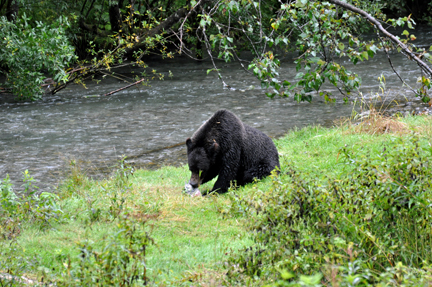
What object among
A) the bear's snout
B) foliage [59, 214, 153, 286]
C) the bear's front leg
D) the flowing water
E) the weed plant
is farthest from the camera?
the flowing water

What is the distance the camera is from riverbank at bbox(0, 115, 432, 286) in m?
3.38

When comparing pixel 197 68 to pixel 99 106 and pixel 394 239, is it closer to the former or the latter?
pixel 99 106

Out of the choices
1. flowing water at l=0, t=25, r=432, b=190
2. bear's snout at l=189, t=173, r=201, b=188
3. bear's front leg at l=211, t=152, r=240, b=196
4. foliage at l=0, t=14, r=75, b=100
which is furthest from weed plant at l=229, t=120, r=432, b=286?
foliage at l=0, t=14, r=75, b=100

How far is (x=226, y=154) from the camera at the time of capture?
7379 millimetres

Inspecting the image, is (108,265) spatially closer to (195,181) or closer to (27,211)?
(27,211)

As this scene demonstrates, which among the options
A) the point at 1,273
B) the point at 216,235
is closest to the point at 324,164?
the point at 216,235

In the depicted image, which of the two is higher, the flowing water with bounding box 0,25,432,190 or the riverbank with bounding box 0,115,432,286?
the riverbank with bounding box 0,115,432,286

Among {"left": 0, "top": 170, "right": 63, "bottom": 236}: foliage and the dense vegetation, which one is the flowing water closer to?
the dense vegetation

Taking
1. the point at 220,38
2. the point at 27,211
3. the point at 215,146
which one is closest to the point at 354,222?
the point at 220,38

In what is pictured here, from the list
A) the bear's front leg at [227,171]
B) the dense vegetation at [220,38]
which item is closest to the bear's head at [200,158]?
the bear's front leg at [227,171]

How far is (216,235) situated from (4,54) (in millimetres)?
13235

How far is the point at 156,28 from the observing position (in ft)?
66.3

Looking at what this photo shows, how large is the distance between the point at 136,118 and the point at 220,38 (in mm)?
10157

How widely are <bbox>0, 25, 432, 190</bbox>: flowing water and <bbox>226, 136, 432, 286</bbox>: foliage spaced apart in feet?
16.0
